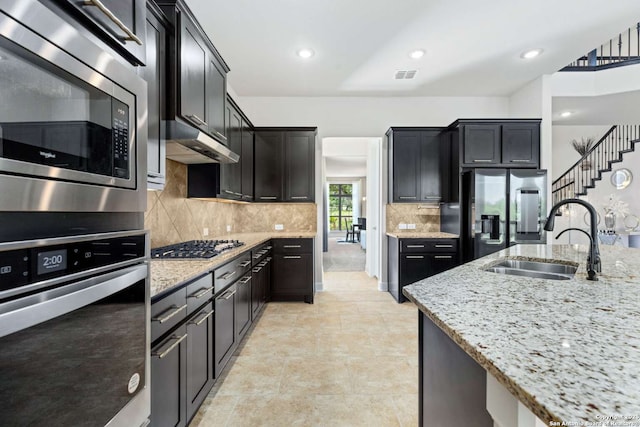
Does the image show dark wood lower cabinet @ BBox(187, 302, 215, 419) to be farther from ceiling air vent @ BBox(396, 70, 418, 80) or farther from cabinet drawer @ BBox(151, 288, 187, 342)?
ceiling air vent @ BBox(396, 70, 418, 80)

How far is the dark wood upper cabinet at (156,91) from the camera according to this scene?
1632mm

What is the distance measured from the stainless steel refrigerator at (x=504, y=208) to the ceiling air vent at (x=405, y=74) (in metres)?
1.50

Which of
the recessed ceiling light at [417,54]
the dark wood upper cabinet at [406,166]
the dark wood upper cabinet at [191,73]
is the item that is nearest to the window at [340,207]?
the dark wood upper cabinet at [406,166]

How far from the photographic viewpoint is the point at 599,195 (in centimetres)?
689

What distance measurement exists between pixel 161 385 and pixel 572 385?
149 centimetres

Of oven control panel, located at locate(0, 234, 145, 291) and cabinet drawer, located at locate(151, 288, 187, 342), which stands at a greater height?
oven control panel, located at locate(0, 234, 145, 291)

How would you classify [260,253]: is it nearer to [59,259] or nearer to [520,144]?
[59,259]

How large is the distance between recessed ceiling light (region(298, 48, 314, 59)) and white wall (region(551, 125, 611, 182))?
726 centimetres

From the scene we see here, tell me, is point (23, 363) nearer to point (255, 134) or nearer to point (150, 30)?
point (150, 30)

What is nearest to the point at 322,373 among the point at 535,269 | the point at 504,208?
the point at 535,269

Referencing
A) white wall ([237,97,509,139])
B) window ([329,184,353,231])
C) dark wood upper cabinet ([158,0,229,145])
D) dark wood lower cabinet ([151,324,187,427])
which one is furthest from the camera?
window ([329,184,353,231])

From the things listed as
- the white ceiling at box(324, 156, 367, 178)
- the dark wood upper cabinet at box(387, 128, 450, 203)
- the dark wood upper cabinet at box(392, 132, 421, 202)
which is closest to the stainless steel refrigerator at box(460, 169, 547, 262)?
→ the dark wood upper cabinet at box(387, 128, 450, 203)

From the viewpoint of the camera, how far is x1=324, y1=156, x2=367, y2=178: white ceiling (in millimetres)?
8844

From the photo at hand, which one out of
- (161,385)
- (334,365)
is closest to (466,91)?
(334,365)
